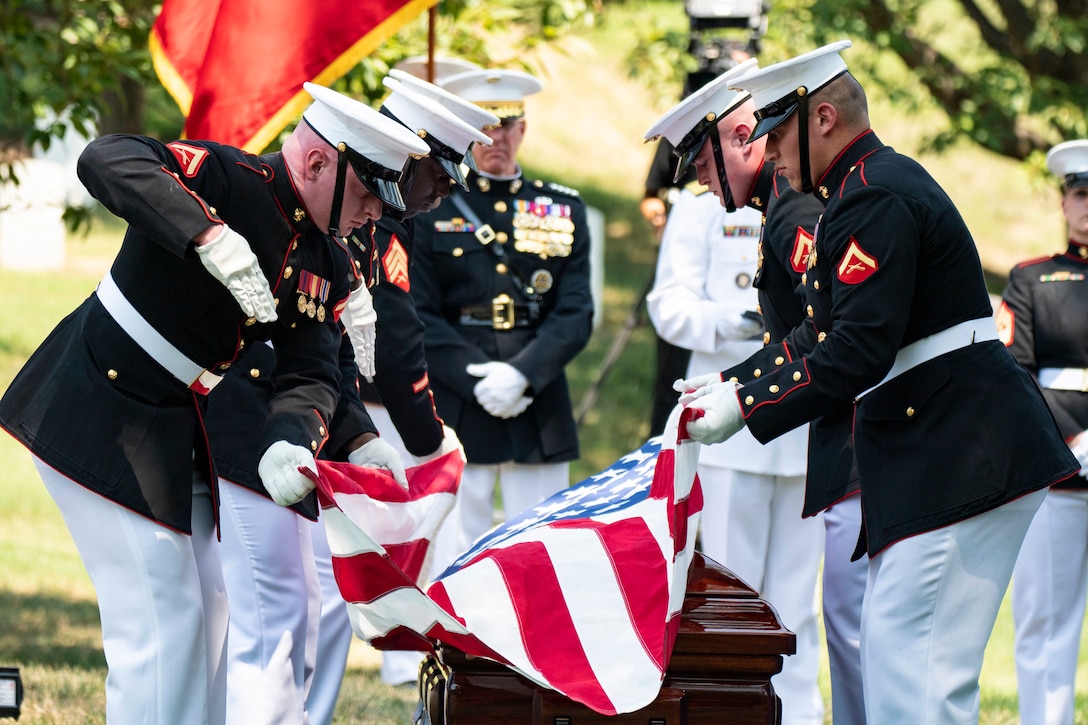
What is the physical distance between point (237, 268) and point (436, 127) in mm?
1158

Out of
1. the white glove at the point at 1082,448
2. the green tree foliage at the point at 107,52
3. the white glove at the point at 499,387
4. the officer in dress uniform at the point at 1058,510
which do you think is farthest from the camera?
the green tree foliage at the point at 107,52

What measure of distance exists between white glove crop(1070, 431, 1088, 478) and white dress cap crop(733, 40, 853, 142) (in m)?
2.22

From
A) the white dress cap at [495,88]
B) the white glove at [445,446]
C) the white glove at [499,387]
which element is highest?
the white dress cap at [495,88]

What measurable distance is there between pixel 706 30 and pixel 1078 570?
337cm

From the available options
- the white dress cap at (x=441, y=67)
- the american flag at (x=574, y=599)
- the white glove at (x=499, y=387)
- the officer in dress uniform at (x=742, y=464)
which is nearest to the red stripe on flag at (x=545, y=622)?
the american flag at (x=574, y=599)

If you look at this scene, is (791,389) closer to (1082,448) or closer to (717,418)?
(717,418)

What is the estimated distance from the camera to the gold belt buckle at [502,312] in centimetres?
553

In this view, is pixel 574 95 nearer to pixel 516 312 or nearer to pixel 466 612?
pixel 516 312

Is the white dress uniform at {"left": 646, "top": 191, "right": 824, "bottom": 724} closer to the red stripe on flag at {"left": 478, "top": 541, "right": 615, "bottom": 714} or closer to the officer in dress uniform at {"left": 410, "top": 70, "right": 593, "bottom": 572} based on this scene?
the officer in dress uniform at {"left": 410, "top": 70, "right": 593, "bottom": 572}

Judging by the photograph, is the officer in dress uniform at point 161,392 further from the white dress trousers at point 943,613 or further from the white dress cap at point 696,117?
the white dress trousers at point 943,613

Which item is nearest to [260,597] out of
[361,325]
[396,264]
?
[361,325]

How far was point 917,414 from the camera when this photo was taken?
3.32 m

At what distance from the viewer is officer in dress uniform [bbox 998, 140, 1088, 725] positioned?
5.09 meters

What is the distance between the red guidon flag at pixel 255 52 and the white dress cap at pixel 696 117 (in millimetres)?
1530
